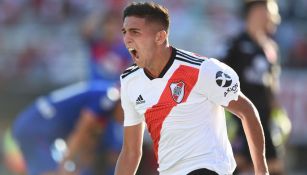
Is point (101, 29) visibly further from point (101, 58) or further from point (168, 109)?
point (168, 109)

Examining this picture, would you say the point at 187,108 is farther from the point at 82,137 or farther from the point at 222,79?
the point at 82,137

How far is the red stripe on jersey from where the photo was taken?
4.98m

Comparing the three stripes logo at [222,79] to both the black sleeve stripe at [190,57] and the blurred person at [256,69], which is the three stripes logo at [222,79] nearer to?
the black sleeve stripe at [190,57]

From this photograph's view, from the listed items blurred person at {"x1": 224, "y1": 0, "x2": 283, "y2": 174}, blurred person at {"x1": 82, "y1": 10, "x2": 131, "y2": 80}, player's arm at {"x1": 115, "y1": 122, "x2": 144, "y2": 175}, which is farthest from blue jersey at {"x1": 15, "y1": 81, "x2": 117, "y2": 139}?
player's arm at {"x1": 115, "y1": 122, "x2": 144, "y2": 175}

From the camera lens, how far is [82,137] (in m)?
7.50

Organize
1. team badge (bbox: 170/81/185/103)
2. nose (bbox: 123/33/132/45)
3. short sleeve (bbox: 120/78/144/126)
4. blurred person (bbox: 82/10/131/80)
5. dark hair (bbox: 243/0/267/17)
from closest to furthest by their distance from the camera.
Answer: nose (bbox: 123/33/132/45), team badge (bbox: 170/81/185/103), short sleeve (bbox: 120/78/144/126), dark hair (bbox: 243/0/267/17), blurred person (bbox: 82/10/131/80)

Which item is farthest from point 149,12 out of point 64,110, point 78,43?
A: point 78,43

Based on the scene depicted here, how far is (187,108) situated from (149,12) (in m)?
0.60

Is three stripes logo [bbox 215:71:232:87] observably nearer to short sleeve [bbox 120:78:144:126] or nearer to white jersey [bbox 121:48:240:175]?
white jersey [bbox 121:48:240:175]

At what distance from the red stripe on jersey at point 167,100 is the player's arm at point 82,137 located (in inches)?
95.1

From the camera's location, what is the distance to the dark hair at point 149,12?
495 centimetres

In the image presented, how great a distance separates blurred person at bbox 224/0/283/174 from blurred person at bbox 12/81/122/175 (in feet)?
4.84

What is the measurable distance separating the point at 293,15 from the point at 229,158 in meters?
9.39

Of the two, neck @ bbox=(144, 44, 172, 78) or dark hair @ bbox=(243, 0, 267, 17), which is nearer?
neck @ bbox=(144, 44, 172, 78)
